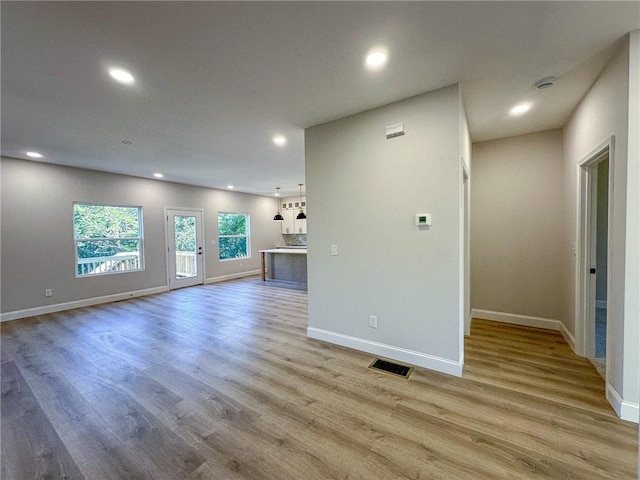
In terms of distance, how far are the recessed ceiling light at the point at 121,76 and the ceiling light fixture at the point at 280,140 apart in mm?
1784

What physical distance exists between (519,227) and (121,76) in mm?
5021

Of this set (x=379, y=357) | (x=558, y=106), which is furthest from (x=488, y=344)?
(x=558, y=106)

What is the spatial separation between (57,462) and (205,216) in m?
6.47

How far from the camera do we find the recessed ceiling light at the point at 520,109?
2838mm

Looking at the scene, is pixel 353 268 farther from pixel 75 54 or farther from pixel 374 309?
pixel 75 54

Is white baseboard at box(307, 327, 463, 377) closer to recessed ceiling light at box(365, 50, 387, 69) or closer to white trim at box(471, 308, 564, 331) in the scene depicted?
white trim at box(471, 308, 564, 331)

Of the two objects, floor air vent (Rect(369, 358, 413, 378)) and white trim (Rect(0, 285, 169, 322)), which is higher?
white trim (Rect(0, 285, 169, 322))

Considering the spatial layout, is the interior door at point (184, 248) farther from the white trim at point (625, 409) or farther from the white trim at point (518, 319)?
the white trim at point (625, 409)

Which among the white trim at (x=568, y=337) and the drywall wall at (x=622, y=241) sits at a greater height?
the drywall wall at (x=622, y=241)

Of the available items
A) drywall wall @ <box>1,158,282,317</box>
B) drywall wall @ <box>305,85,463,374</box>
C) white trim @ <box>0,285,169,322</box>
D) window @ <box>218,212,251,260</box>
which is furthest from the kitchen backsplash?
drywall wall @ <box>305,85,463,374</box>

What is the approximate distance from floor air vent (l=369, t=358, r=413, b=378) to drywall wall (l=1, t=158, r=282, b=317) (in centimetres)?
587

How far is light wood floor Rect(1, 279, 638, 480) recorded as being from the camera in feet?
5.05

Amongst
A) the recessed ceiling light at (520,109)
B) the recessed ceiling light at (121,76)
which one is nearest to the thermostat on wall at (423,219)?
the recessed ceiling light at (520,109)

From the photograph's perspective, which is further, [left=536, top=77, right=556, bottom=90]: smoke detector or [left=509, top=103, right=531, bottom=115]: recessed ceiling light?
[left=509, top=103, right=531, bottom=115]: recessed ceiling light
